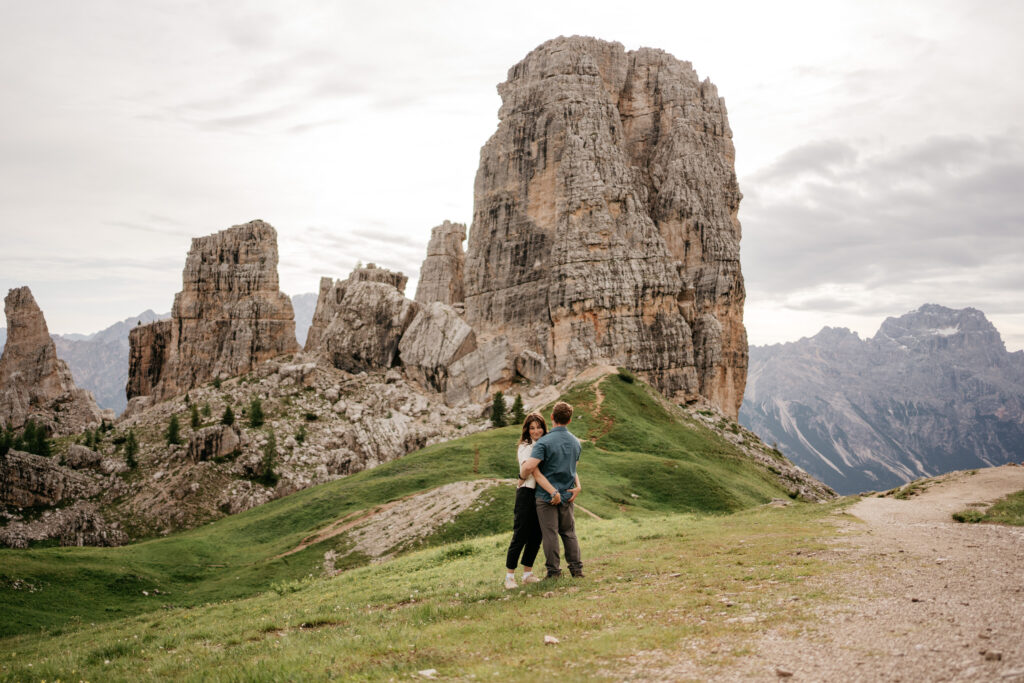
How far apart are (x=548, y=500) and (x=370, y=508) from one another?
28672mm

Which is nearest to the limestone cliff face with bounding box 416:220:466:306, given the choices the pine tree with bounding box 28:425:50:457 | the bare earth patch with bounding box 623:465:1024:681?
the pine tree with bounding box 28:425:50:457

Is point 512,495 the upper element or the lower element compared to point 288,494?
upper

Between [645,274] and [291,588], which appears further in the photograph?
[645,274]

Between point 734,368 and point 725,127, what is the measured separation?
3990cm

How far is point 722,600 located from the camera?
39.0 feet

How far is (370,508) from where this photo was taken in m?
40.5

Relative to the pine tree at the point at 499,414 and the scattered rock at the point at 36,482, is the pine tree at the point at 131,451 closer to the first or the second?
the scattered rock at the point at 36,482

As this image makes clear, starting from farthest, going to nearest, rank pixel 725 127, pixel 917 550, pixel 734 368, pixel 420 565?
1. pixel 725 127
2. pixel 734 368
3. pixel 420 565
4. pixel 917 550

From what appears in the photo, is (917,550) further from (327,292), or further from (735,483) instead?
(327,292)

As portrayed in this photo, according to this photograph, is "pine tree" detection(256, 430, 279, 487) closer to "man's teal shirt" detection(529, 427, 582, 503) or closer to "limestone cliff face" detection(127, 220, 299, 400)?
"limestone cliff face" detection(127, 220, 299, 400)

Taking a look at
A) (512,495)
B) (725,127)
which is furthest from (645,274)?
(512,495)

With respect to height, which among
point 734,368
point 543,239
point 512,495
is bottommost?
point 512,495

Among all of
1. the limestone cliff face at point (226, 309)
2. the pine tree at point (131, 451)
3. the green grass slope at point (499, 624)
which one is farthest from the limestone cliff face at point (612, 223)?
the green grass slope at point (499, 624)

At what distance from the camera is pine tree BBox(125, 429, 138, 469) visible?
61906 millimetres
